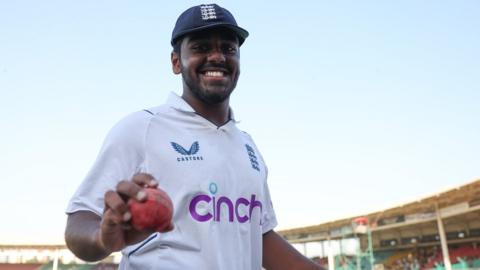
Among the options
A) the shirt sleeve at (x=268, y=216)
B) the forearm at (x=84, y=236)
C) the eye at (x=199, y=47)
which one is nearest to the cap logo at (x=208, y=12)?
the eye at (x=199, y=47)

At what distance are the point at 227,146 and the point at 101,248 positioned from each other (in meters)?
0.90

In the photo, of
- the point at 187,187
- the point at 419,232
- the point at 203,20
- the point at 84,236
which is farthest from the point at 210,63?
the point at 419,232

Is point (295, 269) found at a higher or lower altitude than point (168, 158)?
lower

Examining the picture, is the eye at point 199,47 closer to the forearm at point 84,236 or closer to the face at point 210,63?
the face at point 210,63

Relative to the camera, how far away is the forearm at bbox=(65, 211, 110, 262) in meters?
1.24

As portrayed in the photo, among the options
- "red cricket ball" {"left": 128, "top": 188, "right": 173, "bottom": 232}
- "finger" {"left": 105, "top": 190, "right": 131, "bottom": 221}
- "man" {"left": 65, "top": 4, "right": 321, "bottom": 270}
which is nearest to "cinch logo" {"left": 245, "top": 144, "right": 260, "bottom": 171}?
"man" {"left": 65, "top": 4, "right": 321, "bottom": 270}

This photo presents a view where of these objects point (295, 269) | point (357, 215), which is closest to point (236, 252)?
point (295, 269)

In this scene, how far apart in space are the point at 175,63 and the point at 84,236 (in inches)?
42.9

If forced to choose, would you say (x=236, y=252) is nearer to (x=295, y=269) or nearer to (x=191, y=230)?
(x=191, y=230)

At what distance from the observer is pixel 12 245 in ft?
120

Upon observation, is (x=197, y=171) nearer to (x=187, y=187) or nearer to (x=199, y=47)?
(x=187, y=187)

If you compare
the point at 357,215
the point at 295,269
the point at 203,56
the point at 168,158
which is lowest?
the point at 295,269

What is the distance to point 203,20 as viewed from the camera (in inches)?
74.4

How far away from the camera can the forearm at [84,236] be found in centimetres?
124
